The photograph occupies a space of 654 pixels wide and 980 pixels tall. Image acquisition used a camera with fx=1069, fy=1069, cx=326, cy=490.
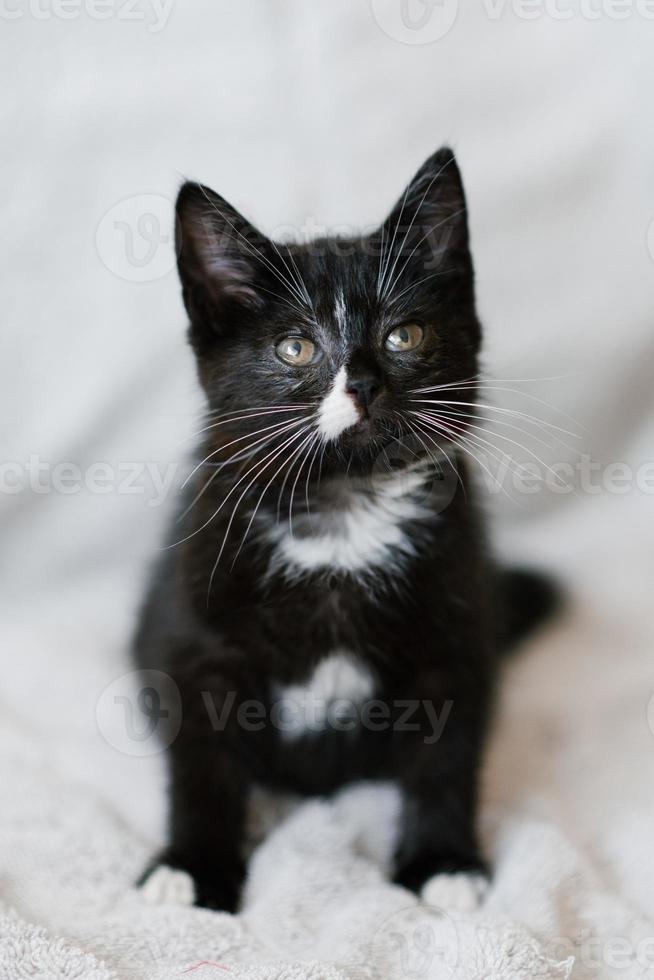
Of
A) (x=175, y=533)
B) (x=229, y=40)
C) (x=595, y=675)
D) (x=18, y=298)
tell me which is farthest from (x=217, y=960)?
(x=229, y=40)

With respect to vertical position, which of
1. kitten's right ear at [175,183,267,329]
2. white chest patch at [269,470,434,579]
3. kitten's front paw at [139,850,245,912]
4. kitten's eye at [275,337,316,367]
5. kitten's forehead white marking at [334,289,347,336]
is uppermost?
kitten's right ear at [175,183,267,329]

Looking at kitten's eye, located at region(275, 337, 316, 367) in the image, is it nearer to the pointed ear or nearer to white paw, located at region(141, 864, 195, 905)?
the pointed ear

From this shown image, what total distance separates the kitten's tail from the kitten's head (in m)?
0.78

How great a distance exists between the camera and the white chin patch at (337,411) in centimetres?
144

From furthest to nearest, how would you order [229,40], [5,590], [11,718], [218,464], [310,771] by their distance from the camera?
[5,590] < [229,40] < [11,718] < [310,771] < [218,464]

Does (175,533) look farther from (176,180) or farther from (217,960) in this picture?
(176,180)

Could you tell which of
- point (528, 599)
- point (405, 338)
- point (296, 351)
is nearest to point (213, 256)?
point (296, 351)

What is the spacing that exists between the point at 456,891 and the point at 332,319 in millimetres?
875

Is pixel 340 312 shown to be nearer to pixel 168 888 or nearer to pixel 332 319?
pixel 332 319

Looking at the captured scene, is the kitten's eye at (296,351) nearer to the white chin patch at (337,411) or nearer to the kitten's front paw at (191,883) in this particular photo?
the white chin patch at (337,411)

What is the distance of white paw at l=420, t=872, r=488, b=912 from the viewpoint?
1.60 m

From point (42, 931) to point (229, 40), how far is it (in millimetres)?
1756

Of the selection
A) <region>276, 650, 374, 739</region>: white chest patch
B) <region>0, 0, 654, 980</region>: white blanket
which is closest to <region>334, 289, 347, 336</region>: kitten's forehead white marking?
<region>276, 650, 374, 739</region>: white chest patch

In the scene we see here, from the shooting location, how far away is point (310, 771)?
176 centimetres
